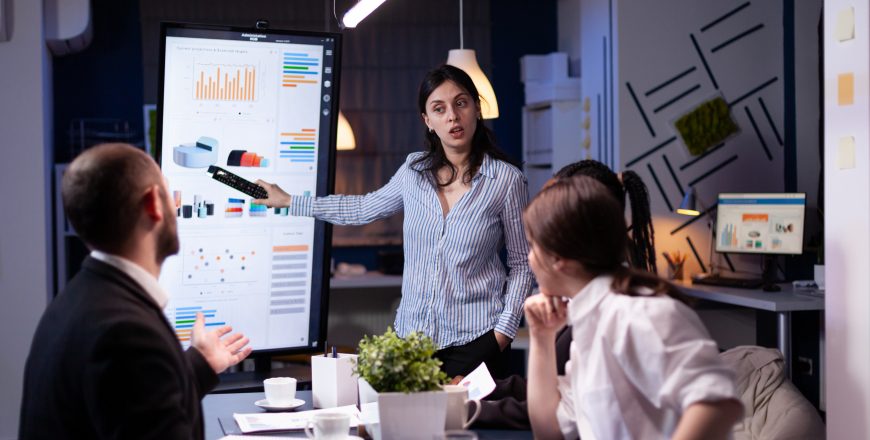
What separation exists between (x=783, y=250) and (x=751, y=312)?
545mm

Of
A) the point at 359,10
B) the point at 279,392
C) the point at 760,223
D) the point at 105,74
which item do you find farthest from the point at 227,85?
the point at 105,74

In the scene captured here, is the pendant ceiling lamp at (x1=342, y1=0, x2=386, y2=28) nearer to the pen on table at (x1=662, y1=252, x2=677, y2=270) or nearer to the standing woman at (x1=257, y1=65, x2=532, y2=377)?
the standing woman at (x1=257, y1=65, x2=532, y2=377)

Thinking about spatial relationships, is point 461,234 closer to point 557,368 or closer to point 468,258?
point 468,258

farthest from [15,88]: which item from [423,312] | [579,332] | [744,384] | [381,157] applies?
[579,332]

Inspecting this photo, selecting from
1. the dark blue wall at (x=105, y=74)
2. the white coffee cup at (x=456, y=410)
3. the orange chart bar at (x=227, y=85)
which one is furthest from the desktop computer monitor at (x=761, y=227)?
the dark blue wall at (x=105, y=74)

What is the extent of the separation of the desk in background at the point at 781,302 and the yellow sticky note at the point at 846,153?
4.20 ft

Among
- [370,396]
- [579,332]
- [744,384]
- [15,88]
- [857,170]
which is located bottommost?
[744,384]

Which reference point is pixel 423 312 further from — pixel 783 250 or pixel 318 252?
pixel 783 250

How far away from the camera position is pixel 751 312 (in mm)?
5242

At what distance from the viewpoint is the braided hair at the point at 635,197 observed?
7.48 feet

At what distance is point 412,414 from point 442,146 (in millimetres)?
1385

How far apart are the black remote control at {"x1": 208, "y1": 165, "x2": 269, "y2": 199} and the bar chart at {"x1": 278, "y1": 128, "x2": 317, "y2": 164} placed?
A: 135 millimetres

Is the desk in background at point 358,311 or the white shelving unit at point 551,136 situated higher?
the white shelving unit at point 551,136

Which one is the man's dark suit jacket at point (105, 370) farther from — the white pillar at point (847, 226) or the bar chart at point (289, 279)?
the white pillar at point (847, 226)
